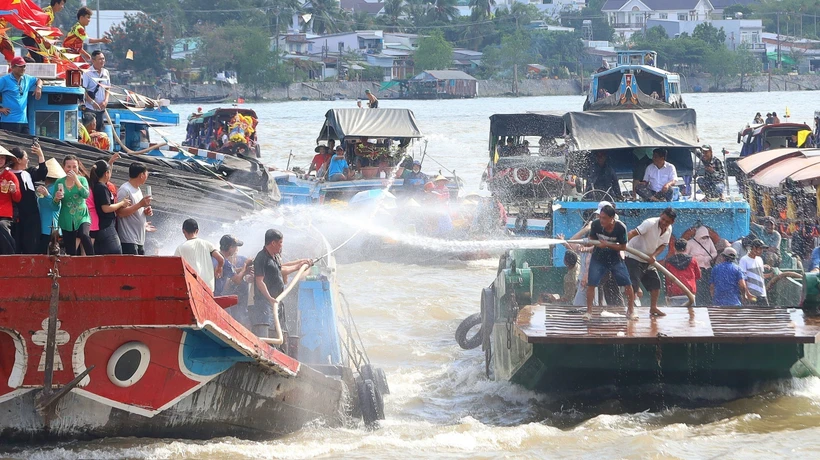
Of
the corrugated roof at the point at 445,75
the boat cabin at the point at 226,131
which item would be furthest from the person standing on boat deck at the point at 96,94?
the corrugated roof at the point at 445,75

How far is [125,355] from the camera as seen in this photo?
8672mm

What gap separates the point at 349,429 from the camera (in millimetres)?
10672

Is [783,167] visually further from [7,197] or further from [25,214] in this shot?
[7,197]

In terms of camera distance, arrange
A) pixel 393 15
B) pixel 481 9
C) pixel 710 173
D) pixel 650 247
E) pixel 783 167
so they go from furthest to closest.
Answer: pixel 393 15 → pixel 481 9 → pixel 710 173 → pixel 783 167 → pixel 650 247

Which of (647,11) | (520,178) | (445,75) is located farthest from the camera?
(647,11)

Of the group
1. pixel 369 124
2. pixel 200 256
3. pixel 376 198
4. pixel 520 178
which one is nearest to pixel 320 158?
pixel 369 124

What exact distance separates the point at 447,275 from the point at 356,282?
1915 mm

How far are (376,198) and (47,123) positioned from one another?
28.9 ft

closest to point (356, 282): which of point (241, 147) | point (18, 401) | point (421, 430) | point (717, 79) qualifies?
point (241, 147)

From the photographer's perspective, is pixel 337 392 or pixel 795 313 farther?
pixel 795 313

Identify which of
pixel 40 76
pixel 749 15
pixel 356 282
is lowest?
pixel 356 282

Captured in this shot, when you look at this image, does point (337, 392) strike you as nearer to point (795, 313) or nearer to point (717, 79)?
point (795, 313)

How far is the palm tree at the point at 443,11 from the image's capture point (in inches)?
5438

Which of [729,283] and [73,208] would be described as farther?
[729,283]
